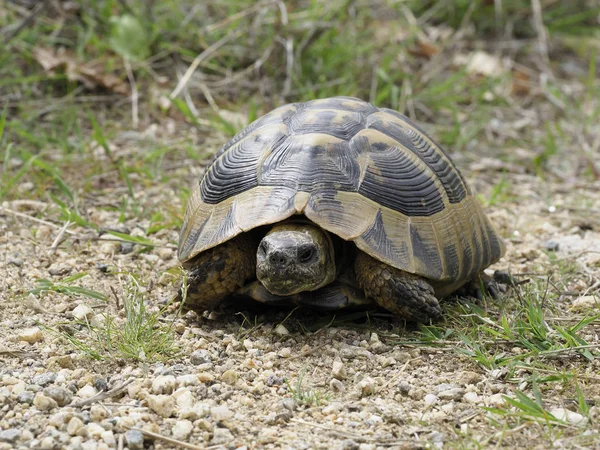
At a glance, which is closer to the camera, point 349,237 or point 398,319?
point 349,237

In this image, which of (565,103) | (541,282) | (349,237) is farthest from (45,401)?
(565,103)

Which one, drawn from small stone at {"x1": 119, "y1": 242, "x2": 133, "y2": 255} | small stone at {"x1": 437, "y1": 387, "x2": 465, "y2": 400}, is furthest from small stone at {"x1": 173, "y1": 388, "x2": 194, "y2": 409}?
small stone at {"x1": 119, "y1": 242, "x2": 133, "y2": 255}

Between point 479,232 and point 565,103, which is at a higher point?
point 565,103

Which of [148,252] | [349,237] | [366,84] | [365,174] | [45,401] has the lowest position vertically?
[45,401]

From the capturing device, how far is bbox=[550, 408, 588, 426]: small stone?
2.23 meters

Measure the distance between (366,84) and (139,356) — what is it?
12.1ft

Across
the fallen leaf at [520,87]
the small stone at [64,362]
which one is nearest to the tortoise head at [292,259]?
the small stone at [64,362]

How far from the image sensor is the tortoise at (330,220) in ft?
9.17

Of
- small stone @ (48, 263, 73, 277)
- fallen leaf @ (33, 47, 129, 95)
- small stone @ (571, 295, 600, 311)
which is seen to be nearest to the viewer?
small stone @ (571, 295, 600, 311)

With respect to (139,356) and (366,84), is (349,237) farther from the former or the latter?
(366,84)

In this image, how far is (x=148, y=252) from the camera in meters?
3.65

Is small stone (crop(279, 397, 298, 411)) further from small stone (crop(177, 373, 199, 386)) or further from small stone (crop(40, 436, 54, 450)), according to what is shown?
small stone (crop(40, 436, 54, 450))

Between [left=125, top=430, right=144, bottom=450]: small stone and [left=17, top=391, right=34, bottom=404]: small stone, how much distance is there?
349 millimetres

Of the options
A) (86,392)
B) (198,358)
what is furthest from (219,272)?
(86,392)
